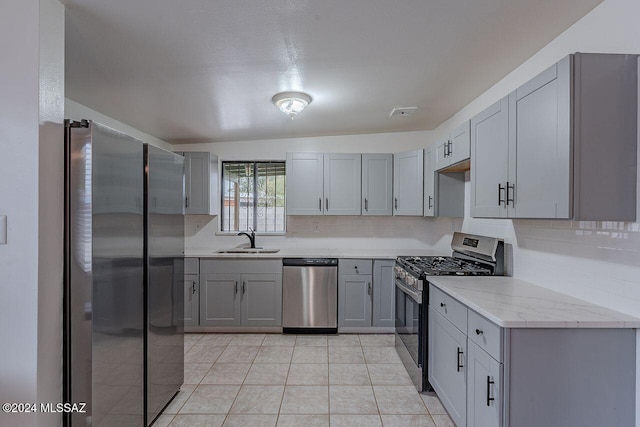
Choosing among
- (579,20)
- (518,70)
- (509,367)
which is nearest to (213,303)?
(509,367)

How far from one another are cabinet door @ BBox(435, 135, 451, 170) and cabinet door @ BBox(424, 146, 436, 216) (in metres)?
0.14

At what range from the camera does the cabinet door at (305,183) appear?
3.81 meters

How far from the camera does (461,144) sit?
2494 mm

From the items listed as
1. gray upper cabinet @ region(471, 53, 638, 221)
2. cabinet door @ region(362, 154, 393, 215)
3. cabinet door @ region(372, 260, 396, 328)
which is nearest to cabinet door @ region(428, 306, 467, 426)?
gray upper cabinet @ region(471, 53, 638, 221)

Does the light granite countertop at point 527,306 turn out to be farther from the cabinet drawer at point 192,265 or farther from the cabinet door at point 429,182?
the cabinet drawer at point 192,265

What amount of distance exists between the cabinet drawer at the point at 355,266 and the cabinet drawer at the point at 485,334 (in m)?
1.79

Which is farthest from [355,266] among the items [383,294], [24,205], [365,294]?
[24,205]

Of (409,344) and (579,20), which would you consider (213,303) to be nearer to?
(409,344)

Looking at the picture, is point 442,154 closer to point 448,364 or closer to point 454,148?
point 454,148

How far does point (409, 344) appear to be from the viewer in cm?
266

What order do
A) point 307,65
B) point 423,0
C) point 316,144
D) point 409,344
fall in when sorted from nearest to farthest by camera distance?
point 423,0
point 307,65
point 409,344
point 316,144

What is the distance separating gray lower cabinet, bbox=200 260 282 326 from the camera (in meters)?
3.52

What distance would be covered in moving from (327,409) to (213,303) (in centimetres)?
189

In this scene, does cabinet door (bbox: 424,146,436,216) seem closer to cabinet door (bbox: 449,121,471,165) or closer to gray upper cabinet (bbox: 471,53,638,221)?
cabinet door (bbox: 449,121,471,165)
